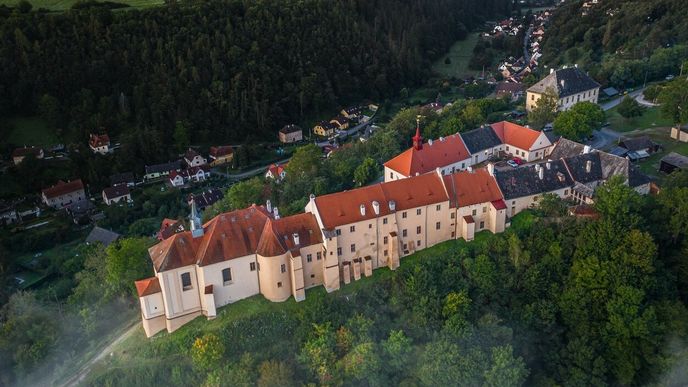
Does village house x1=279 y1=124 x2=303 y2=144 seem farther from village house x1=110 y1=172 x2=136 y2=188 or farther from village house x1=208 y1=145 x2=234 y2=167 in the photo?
village house x1=110 y1=172 x2=136 y2=188

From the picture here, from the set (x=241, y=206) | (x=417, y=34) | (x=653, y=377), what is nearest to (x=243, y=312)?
(x=241, y=206)

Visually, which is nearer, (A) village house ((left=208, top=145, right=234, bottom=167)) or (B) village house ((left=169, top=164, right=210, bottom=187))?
(B) village house ((left=169, top=164, right=210, bottom=187))

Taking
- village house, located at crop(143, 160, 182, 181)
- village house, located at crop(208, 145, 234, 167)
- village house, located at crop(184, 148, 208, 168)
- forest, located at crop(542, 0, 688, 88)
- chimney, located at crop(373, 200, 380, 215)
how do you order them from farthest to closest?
village house, located at crop(208, 145, 234, 167) < village house, located at crop(184, 148, 208, 168) < village house, located at crop(143, 160, 182, 181) < forest, located at crop(542, 0, 688, 88) < chimney, located at crop(373, 200, 380, 215)

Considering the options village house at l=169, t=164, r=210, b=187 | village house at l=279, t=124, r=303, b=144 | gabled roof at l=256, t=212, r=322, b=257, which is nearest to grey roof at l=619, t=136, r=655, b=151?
gabled roof at l=256, t=212, r=322, b=257

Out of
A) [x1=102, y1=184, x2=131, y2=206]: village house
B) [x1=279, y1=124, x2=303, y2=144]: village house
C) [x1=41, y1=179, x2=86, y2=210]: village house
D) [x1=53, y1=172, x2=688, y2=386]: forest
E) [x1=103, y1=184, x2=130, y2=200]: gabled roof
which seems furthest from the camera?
[x1=279, y1=124, x2=303, y2=144]: village house

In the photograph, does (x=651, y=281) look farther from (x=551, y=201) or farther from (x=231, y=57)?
(x=231, y=57)

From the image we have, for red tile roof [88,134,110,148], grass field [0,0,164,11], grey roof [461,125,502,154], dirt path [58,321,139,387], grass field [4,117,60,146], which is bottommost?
dirt path [58,321,139,387]

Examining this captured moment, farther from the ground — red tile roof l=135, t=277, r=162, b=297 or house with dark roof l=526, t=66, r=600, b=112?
house with dark roof l=526, t=66, r=600, b=112

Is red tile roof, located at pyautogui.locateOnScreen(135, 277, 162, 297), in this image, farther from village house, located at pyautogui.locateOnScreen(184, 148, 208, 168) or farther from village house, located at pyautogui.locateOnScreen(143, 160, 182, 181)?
village house, located at pyautogui.locateOnScreen(184, 148, 208, 168)

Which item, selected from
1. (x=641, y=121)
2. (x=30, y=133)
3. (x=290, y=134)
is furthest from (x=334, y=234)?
(x=30, y=133)
